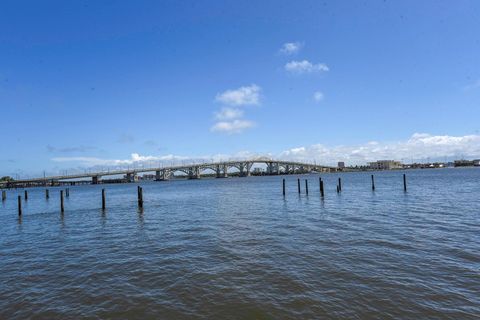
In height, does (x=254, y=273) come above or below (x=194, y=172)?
below

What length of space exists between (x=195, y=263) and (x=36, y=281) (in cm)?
552

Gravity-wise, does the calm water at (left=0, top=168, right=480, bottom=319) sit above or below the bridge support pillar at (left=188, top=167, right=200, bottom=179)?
below

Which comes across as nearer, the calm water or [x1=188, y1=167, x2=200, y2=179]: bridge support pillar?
the calm water

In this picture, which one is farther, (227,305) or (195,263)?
(195,263)

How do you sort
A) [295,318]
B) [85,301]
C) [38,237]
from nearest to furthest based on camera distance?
[295,318]
[85,301]
[38,237]

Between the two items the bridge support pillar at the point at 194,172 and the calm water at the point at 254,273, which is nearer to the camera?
the calm water at the point at 254,273

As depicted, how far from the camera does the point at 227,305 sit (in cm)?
776

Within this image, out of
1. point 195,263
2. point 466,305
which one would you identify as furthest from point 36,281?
point 466,305

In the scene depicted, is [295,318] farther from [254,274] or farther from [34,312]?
[34,312]

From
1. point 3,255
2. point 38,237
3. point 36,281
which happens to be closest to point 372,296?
point 36,281

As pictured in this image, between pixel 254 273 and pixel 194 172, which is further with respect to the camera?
pixel 194 172

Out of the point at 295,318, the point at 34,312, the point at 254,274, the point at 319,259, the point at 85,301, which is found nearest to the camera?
the point at 295,318

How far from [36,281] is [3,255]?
620cm

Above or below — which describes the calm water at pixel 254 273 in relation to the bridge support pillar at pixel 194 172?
below
